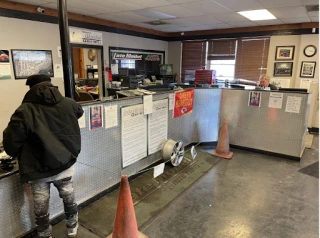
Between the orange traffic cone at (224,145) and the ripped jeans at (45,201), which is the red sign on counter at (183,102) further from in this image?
the ripped jeans at (45,201)

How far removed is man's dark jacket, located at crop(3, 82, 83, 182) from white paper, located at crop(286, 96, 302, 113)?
3.26 metres

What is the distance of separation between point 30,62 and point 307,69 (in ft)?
19.3

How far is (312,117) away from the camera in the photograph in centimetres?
555

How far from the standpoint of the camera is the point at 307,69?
17.9 ft

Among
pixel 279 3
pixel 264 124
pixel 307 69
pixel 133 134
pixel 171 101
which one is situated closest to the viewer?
pixel 133 134

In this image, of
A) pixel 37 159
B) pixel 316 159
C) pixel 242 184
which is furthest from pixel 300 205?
pixel 37 159

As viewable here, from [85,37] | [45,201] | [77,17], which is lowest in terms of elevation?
[45,201]

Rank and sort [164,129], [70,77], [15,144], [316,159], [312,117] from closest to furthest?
[15,144] → [70,77] → [164,129] → [316,159] → [312,117]

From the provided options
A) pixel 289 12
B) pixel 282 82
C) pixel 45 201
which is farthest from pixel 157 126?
pixel 282 82

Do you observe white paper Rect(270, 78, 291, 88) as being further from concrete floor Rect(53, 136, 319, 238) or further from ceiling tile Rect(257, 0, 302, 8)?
concrete floor Rect(53, 136, 319, 238)

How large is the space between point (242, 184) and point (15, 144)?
2.58m

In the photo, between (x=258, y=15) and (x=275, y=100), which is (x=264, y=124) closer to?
(x=275, y=100)

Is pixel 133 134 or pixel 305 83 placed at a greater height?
pixel 305 83

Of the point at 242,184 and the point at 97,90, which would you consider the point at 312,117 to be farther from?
the point at 97,90
